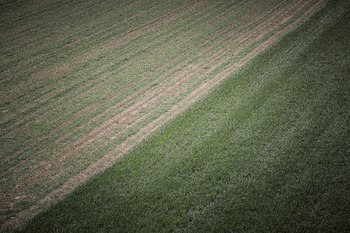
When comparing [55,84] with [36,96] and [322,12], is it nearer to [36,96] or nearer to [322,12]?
[36,96]

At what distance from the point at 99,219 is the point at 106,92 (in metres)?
5.16

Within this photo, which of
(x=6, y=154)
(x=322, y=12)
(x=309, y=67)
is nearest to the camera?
(x=6, y=154)

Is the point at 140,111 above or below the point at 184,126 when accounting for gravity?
above

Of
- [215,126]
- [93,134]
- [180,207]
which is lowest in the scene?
[180,207]

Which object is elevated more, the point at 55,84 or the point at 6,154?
the point at 55,84

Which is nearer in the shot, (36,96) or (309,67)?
(309,67)

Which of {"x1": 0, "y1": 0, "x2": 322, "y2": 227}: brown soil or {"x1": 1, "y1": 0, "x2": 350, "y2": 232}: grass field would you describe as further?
{"x1": 0, "y1": 0, "x2": 322, "y2": 227}: brown soil

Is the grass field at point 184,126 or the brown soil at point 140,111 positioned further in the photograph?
the brown soil at point 140,111

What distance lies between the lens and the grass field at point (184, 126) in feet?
14.8

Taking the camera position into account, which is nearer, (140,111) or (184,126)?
(184,126)

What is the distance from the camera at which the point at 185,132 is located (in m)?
6.32

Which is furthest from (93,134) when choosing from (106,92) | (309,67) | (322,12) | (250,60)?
(322,12)

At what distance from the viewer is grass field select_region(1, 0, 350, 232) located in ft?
14.8

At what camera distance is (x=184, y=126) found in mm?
6531
